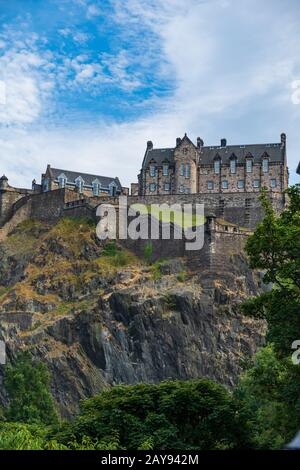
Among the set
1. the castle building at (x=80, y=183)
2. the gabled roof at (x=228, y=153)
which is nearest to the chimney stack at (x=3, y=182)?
the castle building at (x=80, y=183)

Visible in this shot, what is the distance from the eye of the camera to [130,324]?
218 feet

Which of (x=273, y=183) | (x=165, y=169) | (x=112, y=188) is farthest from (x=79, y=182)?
(x=273, y=183)

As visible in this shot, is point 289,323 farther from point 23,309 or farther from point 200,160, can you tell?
point 200,160

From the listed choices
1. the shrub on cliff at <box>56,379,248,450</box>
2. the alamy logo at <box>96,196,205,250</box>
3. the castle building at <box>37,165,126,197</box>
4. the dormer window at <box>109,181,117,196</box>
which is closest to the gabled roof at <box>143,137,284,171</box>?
the castle building at <box>37,165,126,197</box>

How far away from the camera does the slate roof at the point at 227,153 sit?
90000mm

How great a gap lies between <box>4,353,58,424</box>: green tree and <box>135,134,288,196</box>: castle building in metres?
35.9

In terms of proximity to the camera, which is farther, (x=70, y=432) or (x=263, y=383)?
(x=70, y=432)

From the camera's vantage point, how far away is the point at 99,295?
227ft

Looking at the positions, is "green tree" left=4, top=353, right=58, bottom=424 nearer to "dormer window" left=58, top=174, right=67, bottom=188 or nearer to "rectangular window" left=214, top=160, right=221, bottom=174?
"rectangular window" left=214, top=160, right=221, bottom=174

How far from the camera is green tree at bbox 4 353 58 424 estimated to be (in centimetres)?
5378

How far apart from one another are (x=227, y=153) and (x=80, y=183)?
1932 centimetres

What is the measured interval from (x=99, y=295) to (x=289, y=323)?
4146 centimetres
